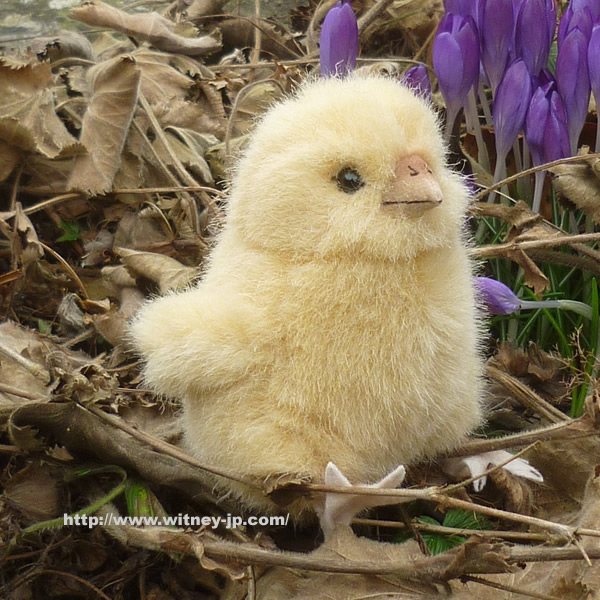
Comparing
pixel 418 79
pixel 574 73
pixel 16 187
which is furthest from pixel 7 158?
pixel 574 73

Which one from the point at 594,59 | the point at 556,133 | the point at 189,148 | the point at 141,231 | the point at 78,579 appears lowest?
the point at 78,579

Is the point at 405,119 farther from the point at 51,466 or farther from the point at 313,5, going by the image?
the point at 313,5

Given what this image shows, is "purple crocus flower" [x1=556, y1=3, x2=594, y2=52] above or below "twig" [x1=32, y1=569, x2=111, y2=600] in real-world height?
above

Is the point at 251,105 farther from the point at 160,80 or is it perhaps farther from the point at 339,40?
the point at 339,40

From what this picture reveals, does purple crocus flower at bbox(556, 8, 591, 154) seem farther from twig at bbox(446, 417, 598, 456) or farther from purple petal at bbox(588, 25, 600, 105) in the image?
twig at bbox(446, 417, 598, 456)

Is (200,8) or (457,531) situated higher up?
(200,8)

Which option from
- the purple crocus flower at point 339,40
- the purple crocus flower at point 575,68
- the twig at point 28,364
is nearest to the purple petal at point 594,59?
the purple crocus flower at point 575,68

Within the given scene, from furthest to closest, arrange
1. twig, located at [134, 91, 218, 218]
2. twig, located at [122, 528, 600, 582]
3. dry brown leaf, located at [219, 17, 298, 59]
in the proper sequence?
dry brown leaf, located at [219, 17, 298, 59]
twig, located at [134, 91, 218, 218]
twig, located at [122, 528, 600, 582]

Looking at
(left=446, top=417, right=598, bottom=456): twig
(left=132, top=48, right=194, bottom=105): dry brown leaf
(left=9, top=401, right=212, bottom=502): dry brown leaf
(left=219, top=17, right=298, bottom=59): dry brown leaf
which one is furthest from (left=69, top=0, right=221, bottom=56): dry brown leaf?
(left=446, top=417, right=598, bottom=456): twig
